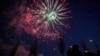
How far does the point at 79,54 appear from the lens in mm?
29562

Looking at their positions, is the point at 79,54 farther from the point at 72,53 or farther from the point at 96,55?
the point at 96,55

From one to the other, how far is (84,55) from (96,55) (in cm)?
222

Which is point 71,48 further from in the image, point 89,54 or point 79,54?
point 89,54

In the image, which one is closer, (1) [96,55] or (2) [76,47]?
(1) [96,55]

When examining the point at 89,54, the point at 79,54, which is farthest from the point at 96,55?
the point at 79,54

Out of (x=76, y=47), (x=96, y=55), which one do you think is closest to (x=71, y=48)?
(x=76, y=47)

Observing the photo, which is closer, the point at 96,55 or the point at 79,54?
the point at 96,55

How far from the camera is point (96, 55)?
27.7m

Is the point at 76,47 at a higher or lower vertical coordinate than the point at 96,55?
higher

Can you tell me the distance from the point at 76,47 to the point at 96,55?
4048mm


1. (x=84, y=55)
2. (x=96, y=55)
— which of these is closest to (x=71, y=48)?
(x=84, y=55)

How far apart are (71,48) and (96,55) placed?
4.99 m

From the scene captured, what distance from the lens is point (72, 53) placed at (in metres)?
29.5

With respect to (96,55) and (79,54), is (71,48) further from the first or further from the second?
(96,55)
